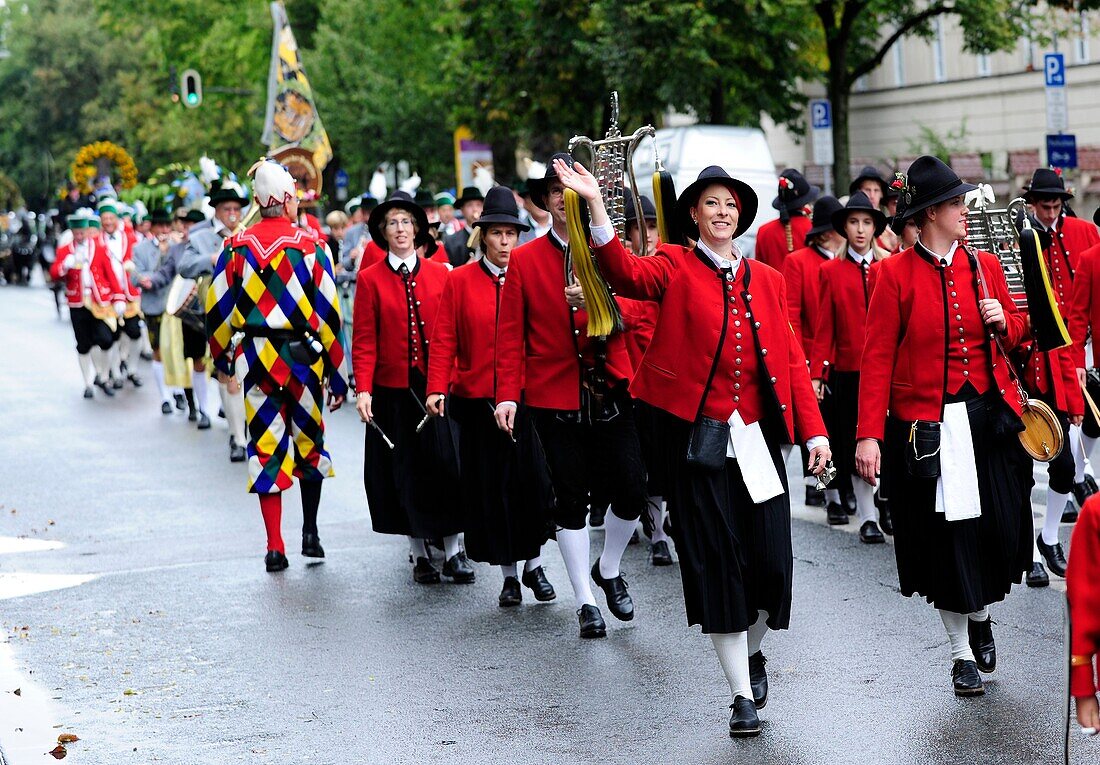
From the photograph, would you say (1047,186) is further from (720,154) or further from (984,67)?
(984,67)

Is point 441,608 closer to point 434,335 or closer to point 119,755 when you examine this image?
point 434,335

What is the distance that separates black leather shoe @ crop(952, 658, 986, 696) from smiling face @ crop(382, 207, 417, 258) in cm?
415

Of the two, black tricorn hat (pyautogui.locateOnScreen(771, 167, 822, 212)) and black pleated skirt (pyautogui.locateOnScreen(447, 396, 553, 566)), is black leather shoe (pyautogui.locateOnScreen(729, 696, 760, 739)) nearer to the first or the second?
black pleated skirt (pyautogui.locateOnScreen(447, 396, 553, 566))

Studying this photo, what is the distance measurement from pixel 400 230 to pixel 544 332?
6.02 feet

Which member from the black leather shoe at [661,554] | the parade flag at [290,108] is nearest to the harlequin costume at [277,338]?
the black leather shoe at [661,554]

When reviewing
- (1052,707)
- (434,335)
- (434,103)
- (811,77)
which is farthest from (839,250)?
(434,103)

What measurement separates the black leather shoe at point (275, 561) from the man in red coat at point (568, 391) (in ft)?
7.80

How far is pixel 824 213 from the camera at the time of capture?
11.0 metres

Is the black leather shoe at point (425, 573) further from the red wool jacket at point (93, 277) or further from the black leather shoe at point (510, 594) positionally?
the red wool jacket at point (93, 277)

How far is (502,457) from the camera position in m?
8.95

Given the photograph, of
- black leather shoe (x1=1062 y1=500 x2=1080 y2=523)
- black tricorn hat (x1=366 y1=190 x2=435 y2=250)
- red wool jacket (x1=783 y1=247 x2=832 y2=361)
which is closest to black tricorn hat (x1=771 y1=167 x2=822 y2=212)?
red wool jacket (x1=783 y1=247 x2=832 y2=361)

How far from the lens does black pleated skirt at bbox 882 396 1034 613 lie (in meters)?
6.97

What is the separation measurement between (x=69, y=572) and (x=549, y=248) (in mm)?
3842

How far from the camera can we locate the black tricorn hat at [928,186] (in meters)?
7.02
